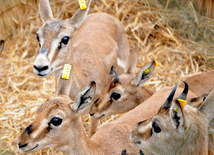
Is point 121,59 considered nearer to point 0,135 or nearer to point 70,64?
point 70,64

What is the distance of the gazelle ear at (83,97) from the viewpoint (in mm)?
3041

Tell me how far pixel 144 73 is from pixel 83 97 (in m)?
1.33

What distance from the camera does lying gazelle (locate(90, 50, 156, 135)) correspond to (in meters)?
4.16

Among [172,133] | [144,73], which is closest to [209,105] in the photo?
[172,133]

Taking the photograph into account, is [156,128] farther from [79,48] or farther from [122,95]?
[79,48]

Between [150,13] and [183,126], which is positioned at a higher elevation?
[183,126]

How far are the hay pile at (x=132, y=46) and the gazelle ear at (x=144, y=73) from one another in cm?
120

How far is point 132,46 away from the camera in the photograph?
23.1 ft

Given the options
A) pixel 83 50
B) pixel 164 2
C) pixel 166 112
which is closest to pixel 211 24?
pixel 164 2

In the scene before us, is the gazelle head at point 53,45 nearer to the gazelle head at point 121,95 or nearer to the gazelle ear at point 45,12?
the gazelle ear at point 45,12

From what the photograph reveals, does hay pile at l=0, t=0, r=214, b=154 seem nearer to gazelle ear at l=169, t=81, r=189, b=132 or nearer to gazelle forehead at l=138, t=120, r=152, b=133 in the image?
gazelle forehead at l=138, t=120, r=152, b=133

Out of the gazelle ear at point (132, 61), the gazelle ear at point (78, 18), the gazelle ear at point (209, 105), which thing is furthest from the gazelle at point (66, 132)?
the gazelle ear at point (78, 18)

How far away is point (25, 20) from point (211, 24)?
13.4ft

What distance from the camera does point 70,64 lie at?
4336mm
